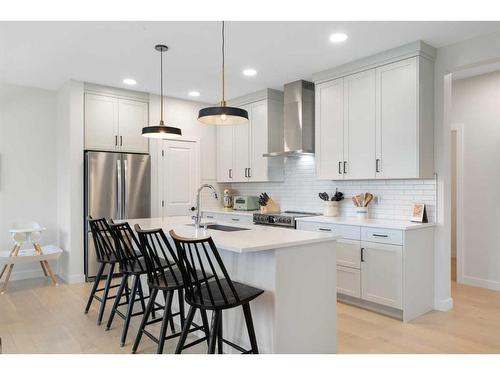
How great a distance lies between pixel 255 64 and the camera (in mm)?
4395

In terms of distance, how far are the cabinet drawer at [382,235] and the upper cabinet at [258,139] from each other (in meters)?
2.13

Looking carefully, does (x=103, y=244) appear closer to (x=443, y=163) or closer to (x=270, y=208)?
(x=270, y=208)

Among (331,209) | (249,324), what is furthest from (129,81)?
(249,324)

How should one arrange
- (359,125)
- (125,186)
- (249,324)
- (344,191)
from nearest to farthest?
(249,324) < (359,125) < (344,191) < (125,186)

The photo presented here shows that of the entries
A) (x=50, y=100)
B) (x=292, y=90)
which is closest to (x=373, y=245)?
(x=292, y=90)

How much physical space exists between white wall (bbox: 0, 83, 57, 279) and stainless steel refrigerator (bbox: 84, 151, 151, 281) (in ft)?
2.68

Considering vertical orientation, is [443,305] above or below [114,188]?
below

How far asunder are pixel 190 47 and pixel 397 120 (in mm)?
2316

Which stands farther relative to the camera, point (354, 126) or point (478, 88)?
point (478, 88)

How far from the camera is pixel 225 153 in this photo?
6328 mm

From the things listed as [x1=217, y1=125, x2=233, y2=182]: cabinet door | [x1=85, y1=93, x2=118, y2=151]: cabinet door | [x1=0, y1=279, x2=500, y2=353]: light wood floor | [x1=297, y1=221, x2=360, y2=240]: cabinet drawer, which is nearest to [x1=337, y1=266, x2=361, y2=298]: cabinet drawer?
[x1=0, y1=279, x2=500, y2=353]: light wood floor

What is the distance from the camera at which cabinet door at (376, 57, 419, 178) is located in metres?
3.71
